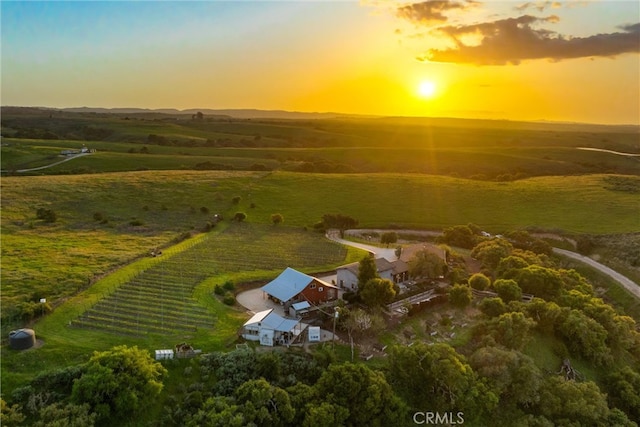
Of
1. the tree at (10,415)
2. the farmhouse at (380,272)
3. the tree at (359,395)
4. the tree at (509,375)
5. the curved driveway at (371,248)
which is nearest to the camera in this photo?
the tree at (10,415)

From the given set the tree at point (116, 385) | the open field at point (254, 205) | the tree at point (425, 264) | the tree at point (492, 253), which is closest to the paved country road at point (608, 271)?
the open field at point (254, 205)

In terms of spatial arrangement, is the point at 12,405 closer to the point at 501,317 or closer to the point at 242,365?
the point at 242,365

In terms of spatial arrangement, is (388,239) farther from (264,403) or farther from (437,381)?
(264,403)

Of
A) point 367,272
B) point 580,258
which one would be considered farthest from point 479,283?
point 580,258

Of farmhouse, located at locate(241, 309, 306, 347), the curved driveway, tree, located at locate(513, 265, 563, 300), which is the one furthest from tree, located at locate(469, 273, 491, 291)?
farmhouse, located at locate(241, 309, 306, 347)

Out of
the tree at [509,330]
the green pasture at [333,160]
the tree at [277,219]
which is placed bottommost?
the tree at [509,330]

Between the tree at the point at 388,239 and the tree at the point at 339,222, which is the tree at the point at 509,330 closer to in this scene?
the tree at the point at 388,239

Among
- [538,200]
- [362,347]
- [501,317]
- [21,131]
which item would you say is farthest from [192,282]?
[21,131]
